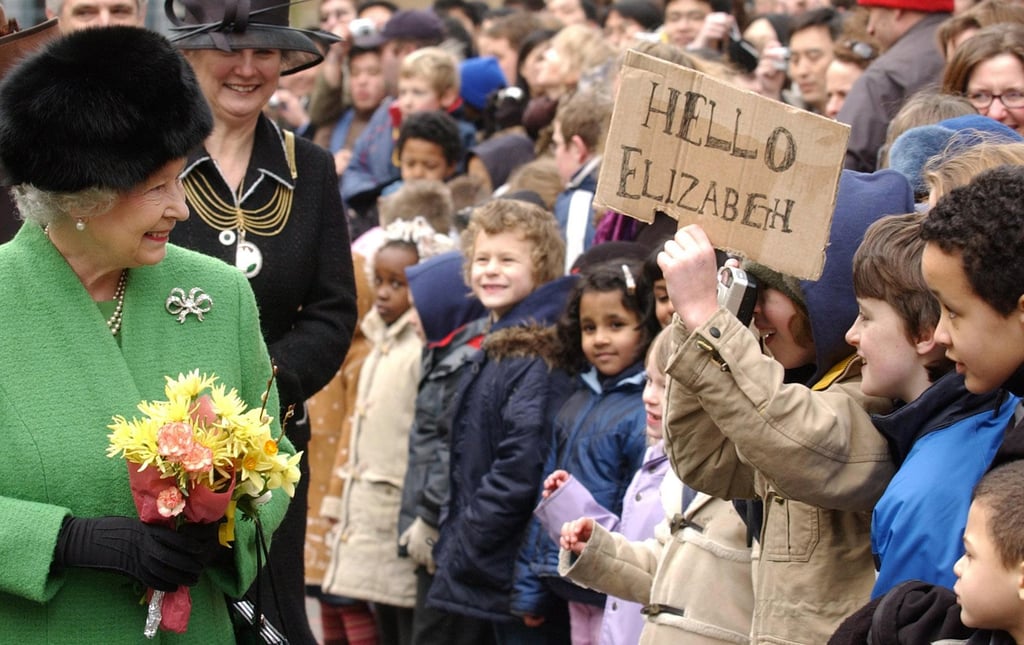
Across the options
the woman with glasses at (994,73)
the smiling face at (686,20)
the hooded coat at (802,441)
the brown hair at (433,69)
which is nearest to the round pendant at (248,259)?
the hooded coat at (802,441)

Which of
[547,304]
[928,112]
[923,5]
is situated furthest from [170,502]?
[923,5]

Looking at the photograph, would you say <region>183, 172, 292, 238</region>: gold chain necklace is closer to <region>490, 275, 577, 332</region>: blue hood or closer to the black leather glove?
<region>490, 275, 577, 332</region>: blue hood

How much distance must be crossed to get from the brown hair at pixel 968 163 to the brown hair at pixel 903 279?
0.93ft

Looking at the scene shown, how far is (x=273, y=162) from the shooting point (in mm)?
4988

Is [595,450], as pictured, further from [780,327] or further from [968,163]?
[968,163]

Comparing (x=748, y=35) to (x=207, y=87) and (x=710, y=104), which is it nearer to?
(x=207, y=87)

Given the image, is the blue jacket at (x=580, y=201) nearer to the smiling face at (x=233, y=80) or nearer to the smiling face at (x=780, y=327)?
the smiling face at (x=233, y=80)

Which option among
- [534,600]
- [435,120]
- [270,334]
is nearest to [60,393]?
[270,334]

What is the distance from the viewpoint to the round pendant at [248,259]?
484cm

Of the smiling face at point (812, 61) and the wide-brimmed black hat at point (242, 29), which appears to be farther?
the smiling face at point (812, 61)

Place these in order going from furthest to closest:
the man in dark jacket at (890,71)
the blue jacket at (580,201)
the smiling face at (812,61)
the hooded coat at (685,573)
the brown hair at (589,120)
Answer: the smiling face at (812,61), the brown hair at (589,120), the blue jacket at (580,201), the man in dark jacket at (890,71), the hooded coat at (685,573)

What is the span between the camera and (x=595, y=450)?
5227 millimetres

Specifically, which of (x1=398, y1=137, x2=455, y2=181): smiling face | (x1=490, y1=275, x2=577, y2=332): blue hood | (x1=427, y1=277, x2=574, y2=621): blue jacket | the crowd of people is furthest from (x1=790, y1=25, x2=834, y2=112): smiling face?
(x1=427, y1=277, x2=574, y2=621): blue jacket

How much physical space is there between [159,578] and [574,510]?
1.64m
